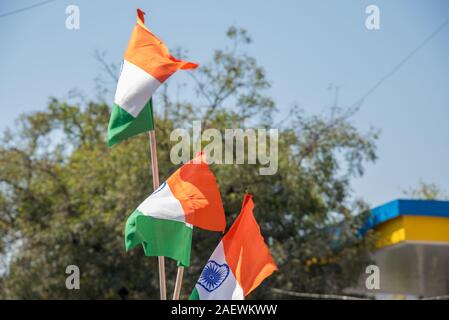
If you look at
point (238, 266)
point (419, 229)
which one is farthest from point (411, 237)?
point (238, 266)

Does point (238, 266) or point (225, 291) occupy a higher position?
point (238, 266)

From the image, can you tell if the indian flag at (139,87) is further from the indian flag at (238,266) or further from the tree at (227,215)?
the tree at (227,215)

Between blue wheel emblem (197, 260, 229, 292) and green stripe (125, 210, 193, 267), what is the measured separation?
0.25 meters

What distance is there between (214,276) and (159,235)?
1.95ft

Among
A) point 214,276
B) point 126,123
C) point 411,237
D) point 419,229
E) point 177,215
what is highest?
point 126,123

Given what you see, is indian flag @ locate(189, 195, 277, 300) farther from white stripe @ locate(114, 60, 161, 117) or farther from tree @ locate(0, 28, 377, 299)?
tree @ locate(0, 28, 377, 299)

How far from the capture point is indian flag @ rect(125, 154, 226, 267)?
6.79 metres

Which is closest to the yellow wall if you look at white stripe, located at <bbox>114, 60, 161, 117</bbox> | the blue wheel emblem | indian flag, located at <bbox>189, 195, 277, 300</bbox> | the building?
the building

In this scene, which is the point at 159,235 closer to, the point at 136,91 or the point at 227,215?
the point at 136,91

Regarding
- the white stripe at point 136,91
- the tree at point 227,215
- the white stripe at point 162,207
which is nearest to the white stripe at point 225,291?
the white stripe at point 162,207

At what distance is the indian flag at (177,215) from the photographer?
679cm

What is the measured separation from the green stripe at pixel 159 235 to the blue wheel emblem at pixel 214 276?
25 centimetres

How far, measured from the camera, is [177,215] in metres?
6.84
